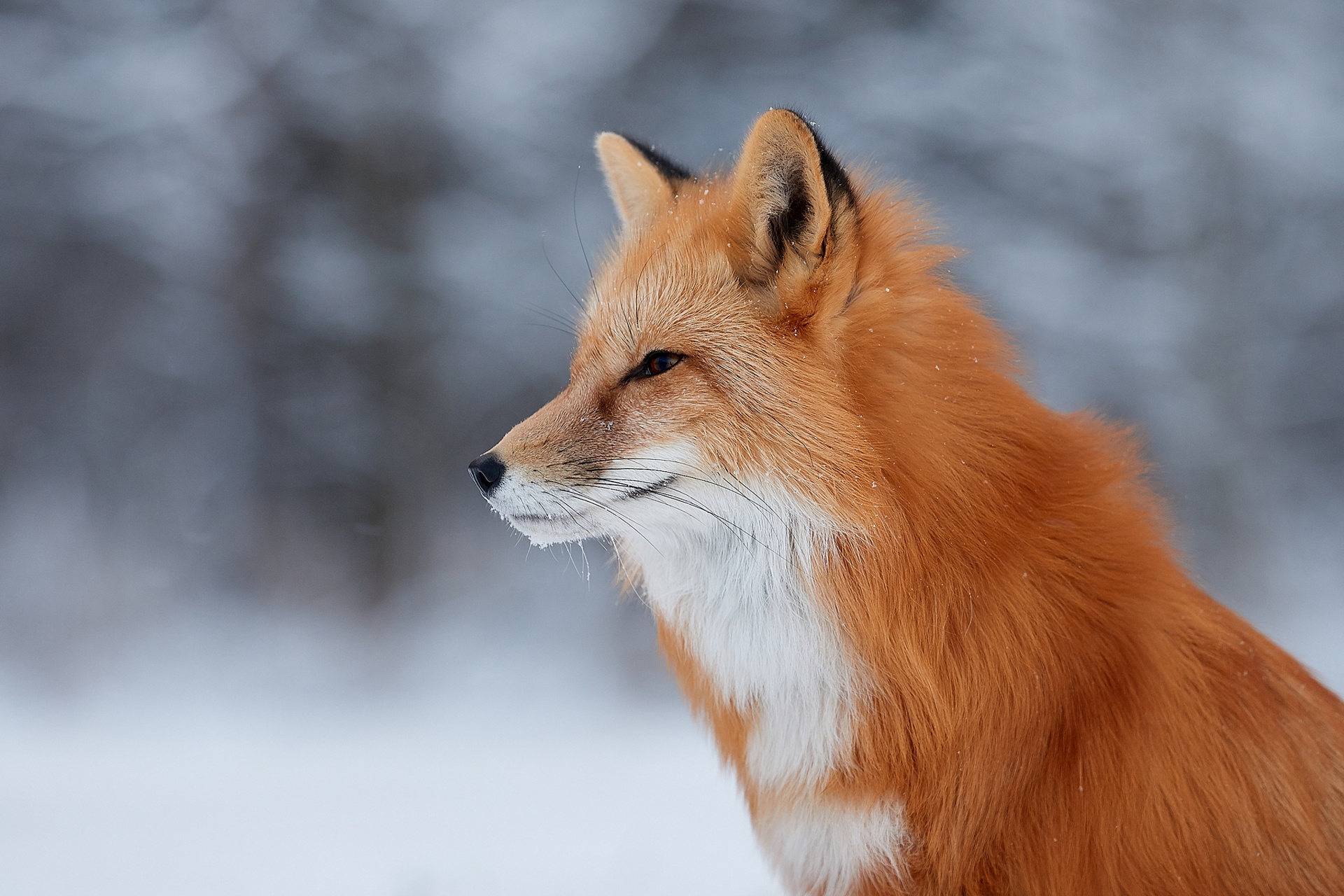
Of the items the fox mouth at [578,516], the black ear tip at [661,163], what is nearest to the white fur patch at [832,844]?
the fox mouth at [578,516]

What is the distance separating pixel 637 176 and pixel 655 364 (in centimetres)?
92

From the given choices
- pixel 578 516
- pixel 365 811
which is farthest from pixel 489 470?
pixel 365 811

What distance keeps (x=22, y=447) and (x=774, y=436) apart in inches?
322

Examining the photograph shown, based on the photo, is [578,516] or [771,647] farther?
[578,516]

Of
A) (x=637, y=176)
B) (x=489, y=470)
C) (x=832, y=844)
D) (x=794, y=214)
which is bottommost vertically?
(x=832, y=844)

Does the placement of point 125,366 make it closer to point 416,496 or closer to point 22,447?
point 22,447

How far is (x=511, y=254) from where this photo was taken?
8211 millimetres

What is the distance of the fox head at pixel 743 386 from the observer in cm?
213

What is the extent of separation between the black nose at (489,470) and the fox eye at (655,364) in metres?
0.45

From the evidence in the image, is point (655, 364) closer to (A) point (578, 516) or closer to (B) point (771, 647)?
(A) point (578, 516)

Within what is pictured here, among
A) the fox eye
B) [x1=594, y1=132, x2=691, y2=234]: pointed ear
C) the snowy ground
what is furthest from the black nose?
the snowy ground

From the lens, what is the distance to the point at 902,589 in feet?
6.80

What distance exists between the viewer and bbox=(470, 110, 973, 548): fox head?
6.98ft

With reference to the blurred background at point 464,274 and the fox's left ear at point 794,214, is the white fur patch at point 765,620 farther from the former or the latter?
the blurred background at point 464,274
